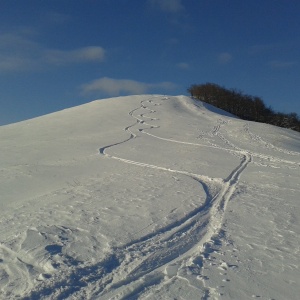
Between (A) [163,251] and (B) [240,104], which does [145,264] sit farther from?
(B) [240,104]

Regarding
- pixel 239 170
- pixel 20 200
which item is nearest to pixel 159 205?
pixel 20 200

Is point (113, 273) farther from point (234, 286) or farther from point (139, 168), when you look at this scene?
point (139, 168)

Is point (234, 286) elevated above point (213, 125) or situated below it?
below

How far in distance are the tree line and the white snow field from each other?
46228 mm

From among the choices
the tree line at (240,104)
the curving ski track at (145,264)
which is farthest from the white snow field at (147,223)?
the tree line at (240,104)

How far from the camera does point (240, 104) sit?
217ft

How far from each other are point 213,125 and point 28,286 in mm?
28578

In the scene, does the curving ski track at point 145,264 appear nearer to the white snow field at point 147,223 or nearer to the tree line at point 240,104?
the white snow field at point 147,223

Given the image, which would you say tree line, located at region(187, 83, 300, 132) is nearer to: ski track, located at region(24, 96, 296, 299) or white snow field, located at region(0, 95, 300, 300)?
white snow field, located at region(0, 95, 300, 300)

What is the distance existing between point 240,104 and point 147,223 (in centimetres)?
6115

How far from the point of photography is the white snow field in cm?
545

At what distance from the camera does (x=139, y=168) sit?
48.6ft

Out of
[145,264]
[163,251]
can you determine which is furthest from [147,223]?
[145,264]

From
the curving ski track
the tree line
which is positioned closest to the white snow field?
the curving ski track
